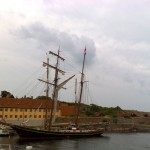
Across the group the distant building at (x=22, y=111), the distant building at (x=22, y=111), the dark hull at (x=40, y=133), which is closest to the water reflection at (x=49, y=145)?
the dark hull at (x=40, y=133)

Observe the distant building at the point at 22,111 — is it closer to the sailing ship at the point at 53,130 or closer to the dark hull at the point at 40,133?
the sailing ship at the point at 53,130

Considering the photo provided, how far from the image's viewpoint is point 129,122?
134125mm

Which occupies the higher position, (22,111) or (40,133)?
(22,111)

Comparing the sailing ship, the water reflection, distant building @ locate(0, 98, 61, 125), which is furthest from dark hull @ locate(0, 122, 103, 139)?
distant building @ locate(0, 98, 61, 125)

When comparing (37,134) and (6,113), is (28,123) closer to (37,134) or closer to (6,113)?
(6,113)

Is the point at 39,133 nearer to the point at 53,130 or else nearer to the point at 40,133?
the point at 40,133

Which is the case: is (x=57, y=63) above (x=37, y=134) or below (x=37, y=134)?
above

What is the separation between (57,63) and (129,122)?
4986 cm

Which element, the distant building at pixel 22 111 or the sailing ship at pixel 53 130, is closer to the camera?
the sailing ship at pixel 53 130

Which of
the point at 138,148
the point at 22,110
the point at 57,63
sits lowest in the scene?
the point at 138,148

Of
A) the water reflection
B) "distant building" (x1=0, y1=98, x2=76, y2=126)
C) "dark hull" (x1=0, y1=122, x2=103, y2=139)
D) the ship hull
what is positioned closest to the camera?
the water reflection

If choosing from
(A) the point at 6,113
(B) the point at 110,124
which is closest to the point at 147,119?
(B) the point at 110,124

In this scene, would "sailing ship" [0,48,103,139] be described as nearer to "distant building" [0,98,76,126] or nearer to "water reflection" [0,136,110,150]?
"water reflection" [0,136,110,150]

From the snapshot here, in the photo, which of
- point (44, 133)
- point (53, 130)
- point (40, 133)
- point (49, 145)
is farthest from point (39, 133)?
point (49, 145)
